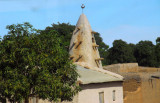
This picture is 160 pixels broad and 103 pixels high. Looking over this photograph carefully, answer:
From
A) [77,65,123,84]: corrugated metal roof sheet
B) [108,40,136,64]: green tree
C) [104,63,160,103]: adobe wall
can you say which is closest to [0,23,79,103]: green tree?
[77,65,123,84]: corrugated metal roof sheet

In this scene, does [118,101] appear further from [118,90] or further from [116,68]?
[116,68]

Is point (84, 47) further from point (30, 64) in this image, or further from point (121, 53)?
point (121, 53)

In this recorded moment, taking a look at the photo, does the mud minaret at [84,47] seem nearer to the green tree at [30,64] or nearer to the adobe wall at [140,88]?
the adobe wall at [140,88]

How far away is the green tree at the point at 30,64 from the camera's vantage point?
1588 centimetres

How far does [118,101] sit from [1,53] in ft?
48.8

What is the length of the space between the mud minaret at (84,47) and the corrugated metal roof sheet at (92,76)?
206 inches

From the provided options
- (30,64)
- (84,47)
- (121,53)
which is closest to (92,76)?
(84,47)

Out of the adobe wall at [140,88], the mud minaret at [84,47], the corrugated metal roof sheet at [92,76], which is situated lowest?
the adobe wall at [140,88]

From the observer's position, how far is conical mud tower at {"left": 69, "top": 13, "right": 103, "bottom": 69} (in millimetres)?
33219

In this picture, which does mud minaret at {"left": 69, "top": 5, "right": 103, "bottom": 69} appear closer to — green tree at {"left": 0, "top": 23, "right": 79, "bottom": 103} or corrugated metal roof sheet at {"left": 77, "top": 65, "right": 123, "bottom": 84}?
corrugated metal roof sheet at {"left": 77, "top": 65, "right": 123, "bottom": 84}

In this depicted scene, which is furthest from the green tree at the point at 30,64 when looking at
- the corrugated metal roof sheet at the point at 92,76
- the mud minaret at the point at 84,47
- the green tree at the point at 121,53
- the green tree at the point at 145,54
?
the green tree at the point at 145,54

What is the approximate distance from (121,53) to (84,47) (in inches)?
1586

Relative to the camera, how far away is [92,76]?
25797 mm

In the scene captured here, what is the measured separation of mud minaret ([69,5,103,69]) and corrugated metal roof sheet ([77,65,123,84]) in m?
5.24
